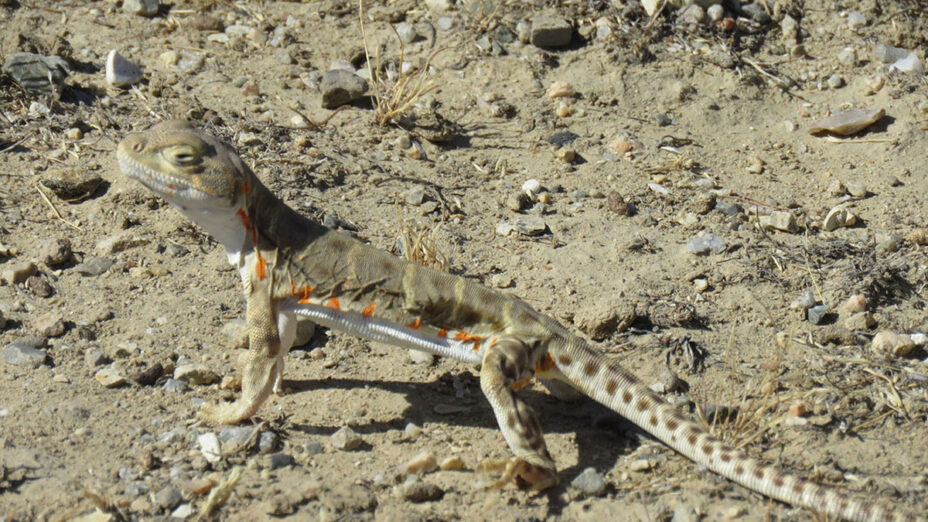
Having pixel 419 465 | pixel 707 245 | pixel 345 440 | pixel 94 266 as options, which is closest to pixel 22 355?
pixel 94 266

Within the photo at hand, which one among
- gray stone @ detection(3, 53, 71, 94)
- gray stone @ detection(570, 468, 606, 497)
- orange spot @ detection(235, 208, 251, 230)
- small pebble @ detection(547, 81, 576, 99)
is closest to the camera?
gray stone @ detection(570, 468, 606, 497)

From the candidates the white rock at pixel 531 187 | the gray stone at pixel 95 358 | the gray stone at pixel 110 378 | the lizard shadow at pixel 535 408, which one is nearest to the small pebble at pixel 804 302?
the lizard shadow at pixel 535 408

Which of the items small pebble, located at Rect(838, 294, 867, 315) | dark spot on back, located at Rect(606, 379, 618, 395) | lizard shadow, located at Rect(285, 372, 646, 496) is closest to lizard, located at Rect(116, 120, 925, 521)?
dark spot on back, located at Rect(606, 379, 618, 395)

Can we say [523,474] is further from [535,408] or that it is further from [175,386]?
[175,386]

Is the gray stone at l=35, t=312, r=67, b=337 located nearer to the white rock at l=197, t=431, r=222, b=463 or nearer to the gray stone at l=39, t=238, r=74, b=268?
the gray stone at l=39, t=238, r=74, b=268

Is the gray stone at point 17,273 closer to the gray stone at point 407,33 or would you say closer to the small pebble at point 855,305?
the gray stone at point 407,33

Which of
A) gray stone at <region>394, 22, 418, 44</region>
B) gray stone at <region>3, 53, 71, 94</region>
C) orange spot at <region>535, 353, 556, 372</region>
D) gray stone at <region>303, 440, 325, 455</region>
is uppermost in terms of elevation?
gray stone at <region>3, 53, 71, 94</region>
